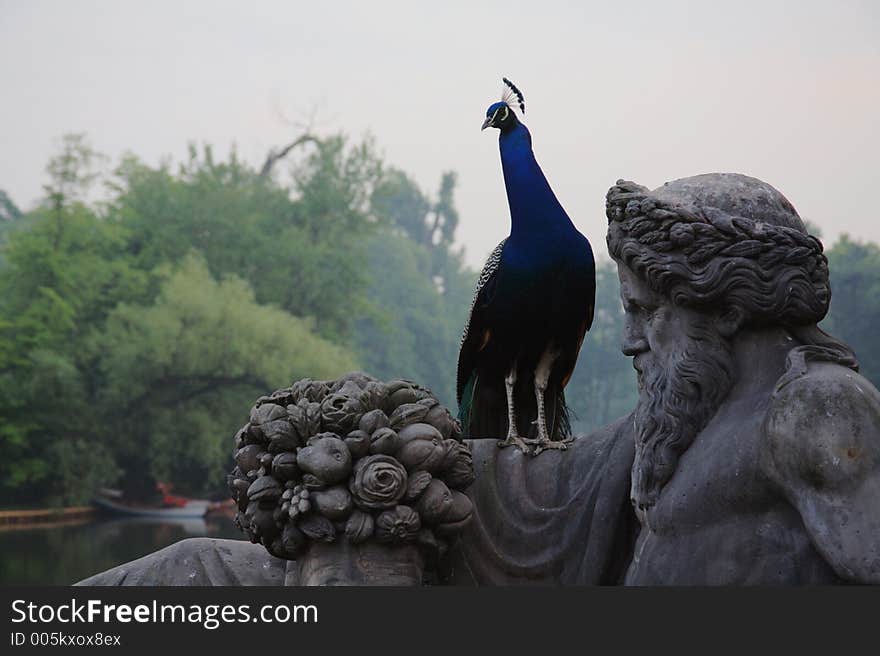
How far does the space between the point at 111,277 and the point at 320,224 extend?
6.40 meters

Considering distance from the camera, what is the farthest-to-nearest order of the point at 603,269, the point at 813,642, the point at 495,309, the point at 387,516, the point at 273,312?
the point at 603,269, the point at 273,312, the point at 495,309, the point at 387,516, the point at 813,642

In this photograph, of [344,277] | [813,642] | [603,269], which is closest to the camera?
[813,642]

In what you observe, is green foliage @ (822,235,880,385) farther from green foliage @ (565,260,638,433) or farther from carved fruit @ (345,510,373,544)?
carved fruit @ (345,510,373,544)

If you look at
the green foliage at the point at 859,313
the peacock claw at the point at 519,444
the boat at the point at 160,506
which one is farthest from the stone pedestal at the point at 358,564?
the green foliage at the point at 859,313

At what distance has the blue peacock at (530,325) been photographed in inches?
157

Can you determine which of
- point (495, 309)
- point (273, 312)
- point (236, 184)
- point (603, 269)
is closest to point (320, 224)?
point (236, 184)

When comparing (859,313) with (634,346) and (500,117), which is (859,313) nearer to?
(500,117)

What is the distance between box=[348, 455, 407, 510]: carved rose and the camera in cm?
298

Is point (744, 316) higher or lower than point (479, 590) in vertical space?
higher

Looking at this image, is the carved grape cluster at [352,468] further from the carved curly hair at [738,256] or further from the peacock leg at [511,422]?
the carved curly hair at [738,256]


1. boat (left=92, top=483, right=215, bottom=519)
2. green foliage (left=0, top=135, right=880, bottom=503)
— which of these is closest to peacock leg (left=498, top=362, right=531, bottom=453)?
green foliage (left=0, top=135, right=880, bottom=503)

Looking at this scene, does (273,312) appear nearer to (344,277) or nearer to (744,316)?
(344,277)

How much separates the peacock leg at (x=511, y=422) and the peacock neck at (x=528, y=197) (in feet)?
1.27

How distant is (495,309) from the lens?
13.3 feet
